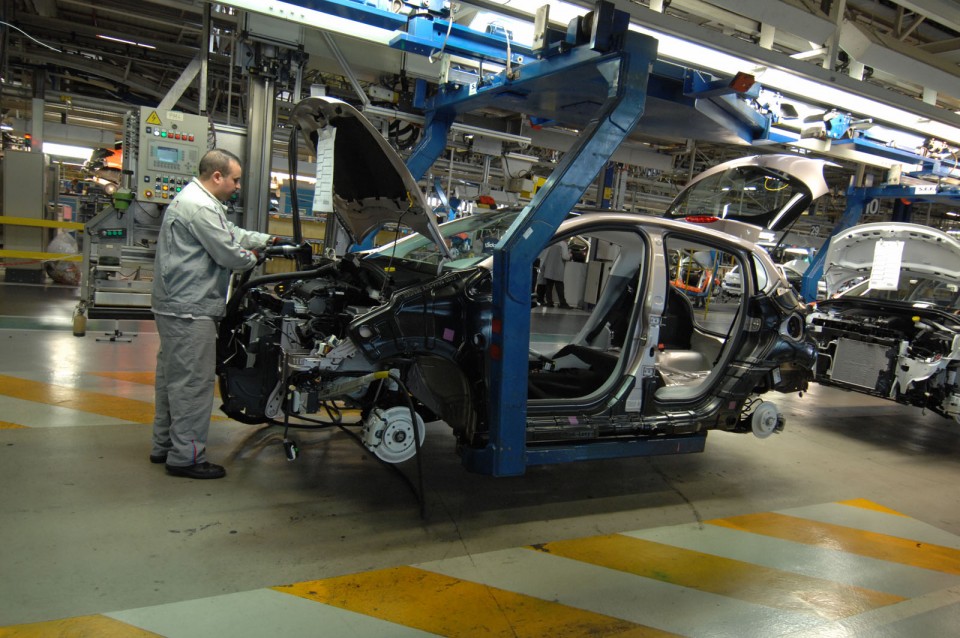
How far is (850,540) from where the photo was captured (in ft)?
11.3

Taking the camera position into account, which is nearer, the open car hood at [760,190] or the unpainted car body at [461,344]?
the unpainted car body at [461,344]

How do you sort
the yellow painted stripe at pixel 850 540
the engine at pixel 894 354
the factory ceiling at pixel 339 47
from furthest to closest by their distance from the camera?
1. the engine at pixel 894 354
2. the factory ceiling at pixel 339 47
3. the yellow painted stripe at pixel 850 540

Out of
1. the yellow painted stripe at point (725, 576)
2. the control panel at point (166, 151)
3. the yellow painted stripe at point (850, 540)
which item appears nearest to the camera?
the yellow painted stripe at point (725, 576)

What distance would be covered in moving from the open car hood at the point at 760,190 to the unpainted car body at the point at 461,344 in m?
0.91

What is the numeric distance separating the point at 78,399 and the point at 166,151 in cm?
340

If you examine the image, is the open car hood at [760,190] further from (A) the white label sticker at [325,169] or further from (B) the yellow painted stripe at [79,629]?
(B) the yellow painted stripe at [79,629]

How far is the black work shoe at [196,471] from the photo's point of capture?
339 centimetres

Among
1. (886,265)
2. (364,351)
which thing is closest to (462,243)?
(364,351)

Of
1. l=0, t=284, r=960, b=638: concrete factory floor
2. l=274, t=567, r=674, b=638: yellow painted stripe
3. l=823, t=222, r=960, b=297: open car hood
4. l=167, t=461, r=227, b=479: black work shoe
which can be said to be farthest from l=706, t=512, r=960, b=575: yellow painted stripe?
l=823, t=222, r=960, b=297: open car hood

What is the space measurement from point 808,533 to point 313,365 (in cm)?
293

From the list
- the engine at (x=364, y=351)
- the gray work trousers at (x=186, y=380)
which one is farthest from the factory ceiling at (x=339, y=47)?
the gray work trousers at (x=186, y=380)

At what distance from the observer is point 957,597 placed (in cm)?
290

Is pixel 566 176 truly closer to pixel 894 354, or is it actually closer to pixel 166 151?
pixel 894 354

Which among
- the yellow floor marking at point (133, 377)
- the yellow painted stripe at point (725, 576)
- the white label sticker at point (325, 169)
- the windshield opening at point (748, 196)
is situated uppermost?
the windshield opening at point (748, 196)
